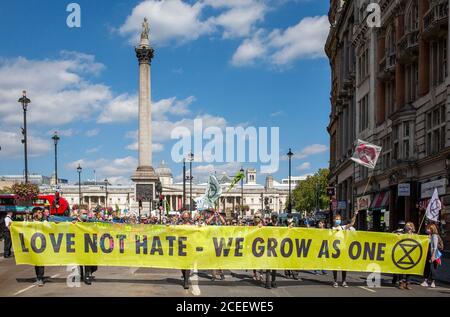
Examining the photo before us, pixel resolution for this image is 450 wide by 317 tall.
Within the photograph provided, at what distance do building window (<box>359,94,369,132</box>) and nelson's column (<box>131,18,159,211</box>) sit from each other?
37.8m

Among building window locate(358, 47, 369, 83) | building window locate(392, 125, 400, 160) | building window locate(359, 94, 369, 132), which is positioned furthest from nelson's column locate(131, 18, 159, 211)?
building window locate(392, 125, 400, 160)

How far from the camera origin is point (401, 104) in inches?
1522

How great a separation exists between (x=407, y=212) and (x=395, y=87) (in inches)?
330

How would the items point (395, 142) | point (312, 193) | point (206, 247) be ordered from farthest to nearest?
point (312, 193) < point (395, 142) < point (206, 247)

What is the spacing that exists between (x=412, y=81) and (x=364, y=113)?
1315 cm

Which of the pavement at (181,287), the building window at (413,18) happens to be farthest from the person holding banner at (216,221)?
the building window at (413,18)

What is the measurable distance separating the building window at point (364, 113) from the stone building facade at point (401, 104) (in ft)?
0.24

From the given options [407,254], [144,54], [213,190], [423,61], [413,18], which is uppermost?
[144,54]

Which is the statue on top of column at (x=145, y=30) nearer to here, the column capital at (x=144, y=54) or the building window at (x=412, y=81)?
the column capital at (x=144, y=54)

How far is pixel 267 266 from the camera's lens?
56.7 ft

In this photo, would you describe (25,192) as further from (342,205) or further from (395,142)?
(395,142)

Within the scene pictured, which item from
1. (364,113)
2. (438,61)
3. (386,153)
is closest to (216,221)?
(438,61)
